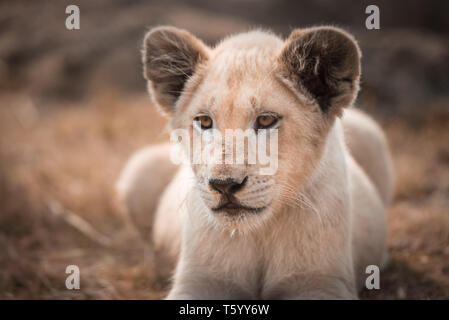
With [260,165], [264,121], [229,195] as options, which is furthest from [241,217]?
[264,121]

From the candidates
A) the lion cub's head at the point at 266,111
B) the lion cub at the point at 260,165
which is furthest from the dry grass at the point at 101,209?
the lion cub's head at the point at 266,111

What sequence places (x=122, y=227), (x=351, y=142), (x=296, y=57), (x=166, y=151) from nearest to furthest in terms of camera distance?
(x=296, y=57)
(x=351, y=142)
(x=166, y=151)
(x=122, y=227)

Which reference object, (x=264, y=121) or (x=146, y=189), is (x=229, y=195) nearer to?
(x=264, y=121)

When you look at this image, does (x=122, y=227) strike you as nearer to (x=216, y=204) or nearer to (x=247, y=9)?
(x=216, y=204)

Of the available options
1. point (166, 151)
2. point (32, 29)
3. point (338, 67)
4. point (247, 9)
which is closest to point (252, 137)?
point (338, 67)

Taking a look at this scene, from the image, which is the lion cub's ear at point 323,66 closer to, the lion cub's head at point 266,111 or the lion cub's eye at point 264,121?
the lion cub's head at point 266,111

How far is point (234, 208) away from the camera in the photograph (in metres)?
2.60

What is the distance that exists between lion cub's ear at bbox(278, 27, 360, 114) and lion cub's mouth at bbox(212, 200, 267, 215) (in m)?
0.78

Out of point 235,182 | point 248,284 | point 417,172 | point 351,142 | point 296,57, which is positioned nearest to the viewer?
point 235,182

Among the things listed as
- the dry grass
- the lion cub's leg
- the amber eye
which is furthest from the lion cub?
the lion cub's leg

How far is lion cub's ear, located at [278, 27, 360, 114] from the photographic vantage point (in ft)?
8.93

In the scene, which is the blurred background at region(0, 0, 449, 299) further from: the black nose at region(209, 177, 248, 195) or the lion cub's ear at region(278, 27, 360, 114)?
the black nose at region(209, 177, 248, 195)

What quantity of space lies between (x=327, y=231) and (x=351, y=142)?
1.66 m

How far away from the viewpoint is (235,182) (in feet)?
8.09
